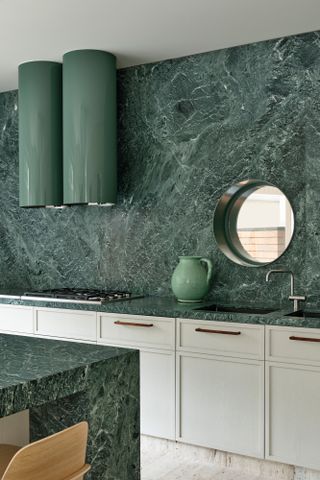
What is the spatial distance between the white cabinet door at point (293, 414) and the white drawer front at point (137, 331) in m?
0.64

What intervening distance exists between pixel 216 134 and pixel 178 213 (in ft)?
2.02

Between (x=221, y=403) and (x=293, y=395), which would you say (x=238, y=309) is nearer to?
(x=221, y=403)

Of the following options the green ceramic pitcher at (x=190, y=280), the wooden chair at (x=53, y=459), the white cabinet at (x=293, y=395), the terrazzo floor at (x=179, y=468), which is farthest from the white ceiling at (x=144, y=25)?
the terrazzo floor at (x=179, y=468)

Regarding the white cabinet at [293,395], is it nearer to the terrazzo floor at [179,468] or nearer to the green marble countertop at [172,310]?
the green marble countertop at [172,310]

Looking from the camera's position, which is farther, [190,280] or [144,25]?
[190,280]

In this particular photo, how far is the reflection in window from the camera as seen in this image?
3.86 meters

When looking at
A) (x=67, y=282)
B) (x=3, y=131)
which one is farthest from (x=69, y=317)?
(x=3, y=131)

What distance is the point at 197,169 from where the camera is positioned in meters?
4.06

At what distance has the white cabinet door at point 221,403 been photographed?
3174mm

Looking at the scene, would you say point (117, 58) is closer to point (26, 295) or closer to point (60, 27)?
point (60, 27)

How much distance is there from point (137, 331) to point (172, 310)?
0.28 m

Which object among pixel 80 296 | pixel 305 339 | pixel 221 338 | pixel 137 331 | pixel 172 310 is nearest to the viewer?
pixel 305 339

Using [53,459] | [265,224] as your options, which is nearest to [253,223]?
[265,224]

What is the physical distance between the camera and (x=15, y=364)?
2.04 metres
